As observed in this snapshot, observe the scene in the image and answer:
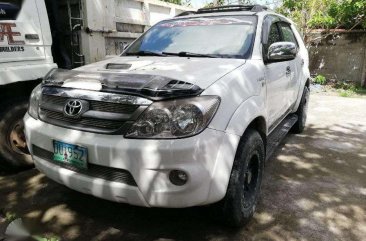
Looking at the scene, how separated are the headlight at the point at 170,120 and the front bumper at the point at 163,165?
5cm

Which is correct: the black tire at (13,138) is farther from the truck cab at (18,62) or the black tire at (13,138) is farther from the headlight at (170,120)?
the headlight at (170,120)

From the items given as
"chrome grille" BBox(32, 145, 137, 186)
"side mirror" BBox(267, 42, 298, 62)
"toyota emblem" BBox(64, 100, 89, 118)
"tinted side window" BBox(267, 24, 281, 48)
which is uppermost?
"tinted side window" BBox(267, 24, 281, 48)

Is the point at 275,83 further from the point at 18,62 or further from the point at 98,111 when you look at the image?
the point at 18,62

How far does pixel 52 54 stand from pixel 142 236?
8.91ft

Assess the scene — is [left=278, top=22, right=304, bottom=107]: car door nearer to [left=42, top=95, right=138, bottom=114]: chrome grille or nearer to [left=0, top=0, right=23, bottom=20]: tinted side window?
[left=42, top=95, right=138, bottom=114]: chrome grille

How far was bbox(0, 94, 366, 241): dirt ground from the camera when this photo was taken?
2834 mm

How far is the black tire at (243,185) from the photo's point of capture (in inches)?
102

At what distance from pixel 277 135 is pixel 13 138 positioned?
9.73 ft

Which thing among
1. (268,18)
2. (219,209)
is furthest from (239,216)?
(268,18)

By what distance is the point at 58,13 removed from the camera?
451 cm

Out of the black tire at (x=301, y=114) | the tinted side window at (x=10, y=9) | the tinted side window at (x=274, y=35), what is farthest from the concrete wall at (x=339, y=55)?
the tinted side window at (x=10, y=9)

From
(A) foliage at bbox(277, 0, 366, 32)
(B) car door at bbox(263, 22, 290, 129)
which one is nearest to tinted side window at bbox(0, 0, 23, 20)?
(B) car door at bbox(263, 22, 290, 129)

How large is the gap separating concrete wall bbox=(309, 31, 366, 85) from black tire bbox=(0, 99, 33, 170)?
980 centimetres

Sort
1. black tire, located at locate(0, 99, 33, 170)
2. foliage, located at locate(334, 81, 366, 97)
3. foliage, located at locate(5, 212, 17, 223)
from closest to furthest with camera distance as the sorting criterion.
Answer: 1. foliage, located at locate(5, 212, 17, 223)
2. black tire, located at locate(0, 99, 33, 170)
3. foliage, located at locate(334, 81, 366, 97)
